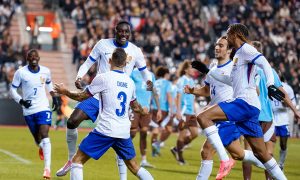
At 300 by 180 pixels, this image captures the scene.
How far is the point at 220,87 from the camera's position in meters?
13.5

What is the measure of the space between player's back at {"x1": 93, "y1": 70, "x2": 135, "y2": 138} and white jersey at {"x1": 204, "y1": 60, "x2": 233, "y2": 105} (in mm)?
2114

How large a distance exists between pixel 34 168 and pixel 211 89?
498 centimetres

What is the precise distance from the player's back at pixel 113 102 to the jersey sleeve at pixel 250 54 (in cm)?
172

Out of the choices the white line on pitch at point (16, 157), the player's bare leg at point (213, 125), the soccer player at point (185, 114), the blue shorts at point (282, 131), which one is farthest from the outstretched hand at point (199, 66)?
the white line on pitch at point (16, 157)

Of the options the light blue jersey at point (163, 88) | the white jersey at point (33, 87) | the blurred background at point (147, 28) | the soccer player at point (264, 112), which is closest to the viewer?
the soccer player at point (264, 112)

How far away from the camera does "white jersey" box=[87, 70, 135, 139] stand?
38.1 ft

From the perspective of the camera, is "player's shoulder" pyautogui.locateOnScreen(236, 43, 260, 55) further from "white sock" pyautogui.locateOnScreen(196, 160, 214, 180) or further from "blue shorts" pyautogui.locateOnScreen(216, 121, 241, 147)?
"white sock" pyautogui.locateOnScreen(196, 160, 214, 180)

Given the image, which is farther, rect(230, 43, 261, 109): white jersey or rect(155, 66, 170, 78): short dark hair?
rect(155, 66, 170, 78): short dark hair

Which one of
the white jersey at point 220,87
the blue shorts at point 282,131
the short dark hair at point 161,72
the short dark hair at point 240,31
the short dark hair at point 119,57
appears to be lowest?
the blue shorts at point 282,131

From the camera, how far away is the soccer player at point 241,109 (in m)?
12.1

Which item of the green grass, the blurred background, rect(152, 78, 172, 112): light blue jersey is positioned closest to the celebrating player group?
the green grass

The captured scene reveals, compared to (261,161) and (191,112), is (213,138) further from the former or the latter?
(191,112)

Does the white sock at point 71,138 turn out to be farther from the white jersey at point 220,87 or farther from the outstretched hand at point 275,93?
the outstretched hand at point 275,93

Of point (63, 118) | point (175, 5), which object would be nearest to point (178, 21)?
point (175, 5)
